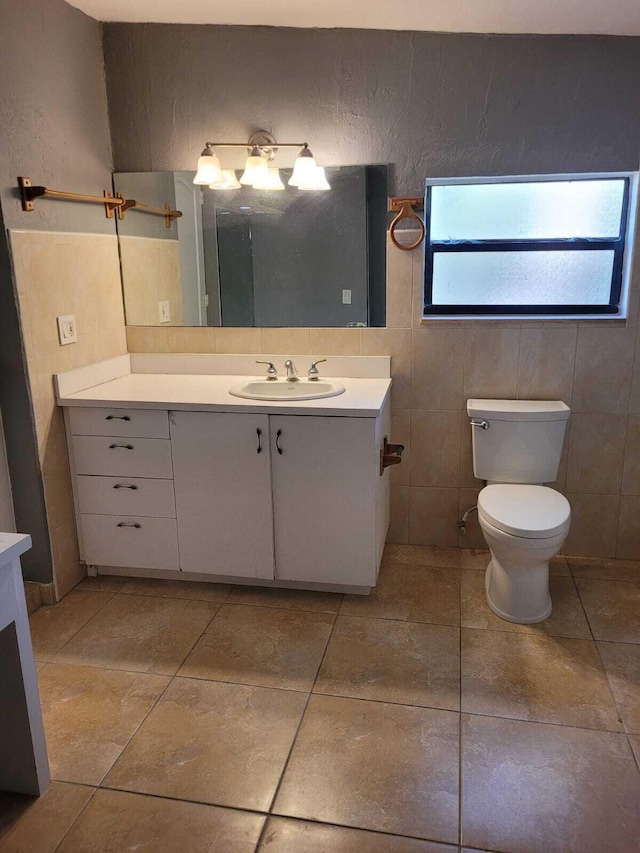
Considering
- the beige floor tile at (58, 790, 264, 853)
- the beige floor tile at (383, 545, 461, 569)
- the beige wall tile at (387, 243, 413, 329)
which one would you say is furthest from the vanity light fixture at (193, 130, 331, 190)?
the beige floor tile at (58, 790, 264, 853)

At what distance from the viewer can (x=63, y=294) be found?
2592mm

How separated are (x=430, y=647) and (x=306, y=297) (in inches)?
60.9

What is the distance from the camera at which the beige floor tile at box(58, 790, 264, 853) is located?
158cm

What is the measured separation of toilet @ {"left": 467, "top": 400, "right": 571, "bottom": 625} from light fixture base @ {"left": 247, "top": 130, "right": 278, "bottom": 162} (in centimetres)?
137

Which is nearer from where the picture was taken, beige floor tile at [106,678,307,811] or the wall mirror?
beige floor tile at [106,678,307,811]

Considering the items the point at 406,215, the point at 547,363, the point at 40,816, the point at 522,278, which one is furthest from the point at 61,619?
the point at 522,278

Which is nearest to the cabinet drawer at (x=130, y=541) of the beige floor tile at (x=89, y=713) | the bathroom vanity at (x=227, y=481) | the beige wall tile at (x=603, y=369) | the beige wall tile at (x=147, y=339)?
the bathroom vanity at (x=227, y=481)

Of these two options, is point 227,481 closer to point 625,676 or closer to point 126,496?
point 126,496

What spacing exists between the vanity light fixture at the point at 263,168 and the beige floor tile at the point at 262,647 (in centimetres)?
176

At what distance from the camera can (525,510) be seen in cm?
246

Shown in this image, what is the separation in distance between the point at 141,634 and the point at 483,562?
4.98 feet

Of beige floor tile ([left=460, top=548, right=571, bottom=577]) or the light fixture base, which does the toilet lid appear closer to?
beige floor tile ([left=460, top=548, right=571, bottom=577])

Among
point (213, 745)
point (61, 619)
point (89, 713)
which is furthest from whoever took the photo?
point (61, 619)

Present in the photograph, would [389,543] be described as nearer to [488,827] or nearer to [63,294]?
[488,827]
